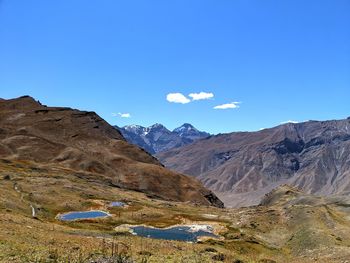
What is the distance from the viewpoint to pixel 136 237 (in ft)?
202

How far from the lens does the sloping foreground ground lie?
39.9m

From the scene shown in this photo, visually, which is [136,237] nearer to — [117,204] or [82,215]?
[82,215]

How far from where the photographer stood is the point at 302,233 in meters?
92.3

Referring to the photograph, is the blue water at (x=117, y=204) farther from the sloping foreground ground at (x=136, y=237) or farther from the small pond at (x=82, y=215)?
the small pond at (x=82, y=215)

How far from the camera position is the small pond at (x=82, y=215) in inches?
3627

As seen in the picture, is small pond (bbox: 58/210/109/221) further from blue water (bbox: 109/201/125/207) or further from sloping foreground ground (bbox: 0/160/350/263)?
blue water (bbox: 109/201/125/207)

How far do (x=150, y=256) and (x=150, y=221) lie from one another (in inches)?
2611

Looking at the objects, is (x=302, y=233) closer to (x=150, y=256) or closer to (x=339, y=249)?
(x=339, y=249)

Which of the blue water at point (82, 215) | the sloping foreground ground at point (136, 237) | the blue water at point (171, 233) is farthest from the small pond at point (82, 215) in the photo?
the blue water at point (171, 233)

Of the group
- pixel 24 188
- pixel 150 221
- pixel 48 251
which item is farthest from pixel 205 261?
pixel 24 188

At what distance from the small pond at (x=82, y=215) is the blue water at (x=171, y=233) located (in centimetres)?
1332

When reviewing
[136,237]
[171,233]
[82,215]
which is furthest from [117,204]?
[136,237]

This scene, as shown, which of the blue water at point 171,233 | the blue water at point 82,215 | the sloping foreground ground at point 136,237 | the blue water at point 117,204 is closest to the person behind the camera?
the sloping foreground ground at point 136,237

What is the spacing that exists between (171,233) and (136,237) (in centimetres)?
3056
